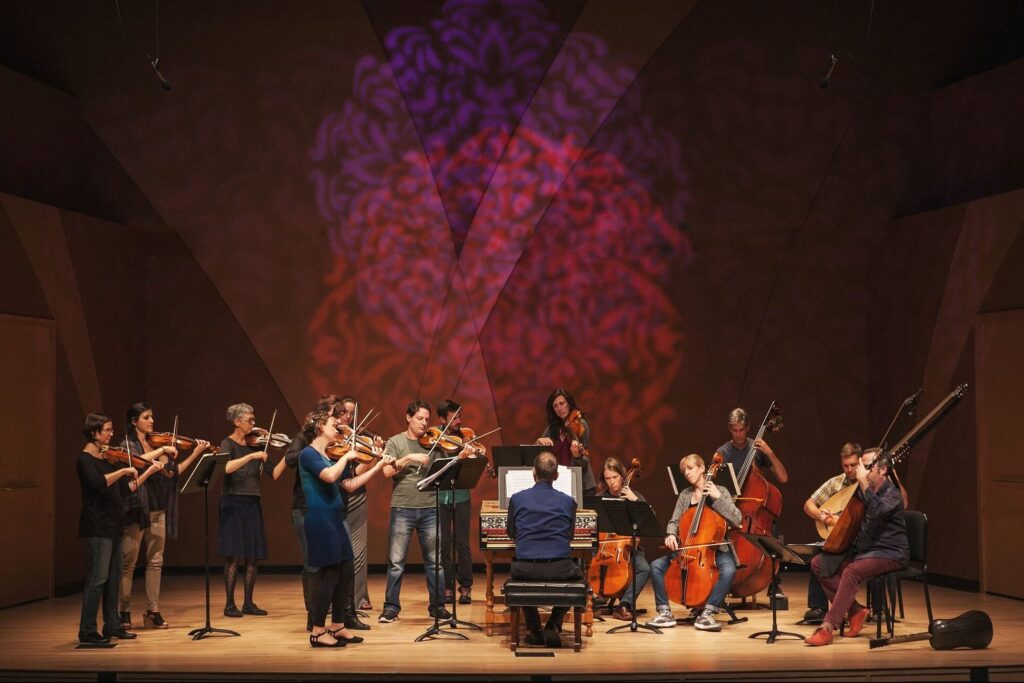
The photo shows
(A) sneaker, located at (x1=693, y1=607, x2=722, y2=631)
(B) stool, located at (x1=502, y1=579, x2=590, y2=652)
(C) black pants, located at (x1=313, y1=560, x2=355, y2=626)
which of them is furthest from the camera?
(A) sneaker, located at (x1=693, y1=607, x2=722, y2=631)

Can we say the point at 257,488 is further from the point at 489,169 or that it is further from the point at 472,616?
the point at 489,169

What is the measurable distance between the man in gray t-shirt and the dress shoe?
46.0 inches

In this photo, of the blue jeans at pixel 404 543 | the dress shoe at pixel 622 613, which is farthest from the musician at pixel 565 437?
the blue jeans at pixel 404 543

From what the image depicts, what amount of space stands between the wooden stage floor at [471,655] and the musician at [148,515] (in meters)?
0.27

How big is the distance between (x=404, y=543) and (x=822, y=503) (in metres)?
2.88

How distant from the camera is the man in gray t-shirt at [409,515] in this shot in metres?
7.55

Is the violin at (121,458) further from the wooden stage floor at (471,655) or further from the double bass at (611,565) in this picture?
the double bass at (611,565)

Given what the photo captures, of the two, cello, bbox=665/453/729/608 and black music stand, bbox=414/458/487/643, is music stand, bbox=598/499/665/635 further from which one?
black music stand, bbox=414/458/487/643

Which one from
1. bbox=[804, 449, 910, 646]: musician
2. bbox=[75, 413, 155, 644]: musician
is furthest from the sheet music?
bbox=[75, 413, 155, 644]: musician

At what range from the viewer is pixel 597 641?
683 centimetres

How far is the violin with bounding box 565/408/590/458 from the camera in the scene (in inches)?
316

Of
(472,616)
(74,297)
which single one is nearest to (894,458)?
(472,616)

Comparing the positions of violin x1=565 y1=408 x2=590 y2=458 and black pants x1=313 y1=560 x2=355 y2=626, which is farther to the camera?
violin x1=565 y1=408 x2=590 y2=458

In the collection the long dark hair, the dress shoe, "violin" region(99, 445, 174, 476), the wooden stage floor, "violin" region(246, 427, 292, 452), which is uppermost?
the long dark hair
